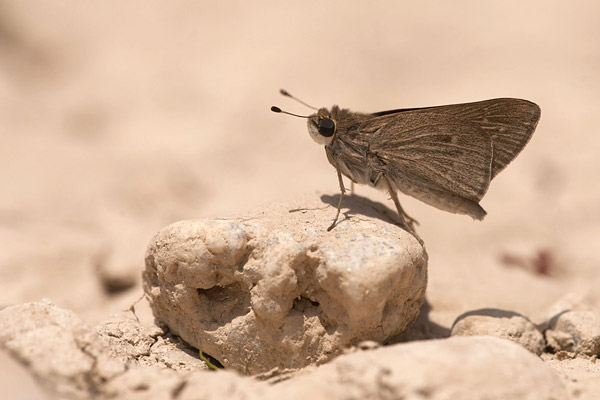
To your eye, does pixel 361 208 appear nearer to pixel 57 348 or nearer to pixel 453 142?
pixel 453 142

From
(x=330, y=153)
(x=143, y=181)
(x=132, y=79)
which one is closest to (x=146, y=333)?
(x=330, y=153)

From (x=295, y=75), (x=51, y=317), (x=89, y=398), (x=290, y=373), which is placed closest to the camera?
(x=89, y=398)

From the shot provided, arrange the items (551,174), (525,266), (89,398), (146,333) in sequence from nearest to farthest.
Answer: (89,398) → (146,333) → (525,266) → (551,174)

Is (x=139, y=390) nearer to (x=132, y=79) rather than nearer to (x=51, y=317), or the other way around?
(x=51, y=317)

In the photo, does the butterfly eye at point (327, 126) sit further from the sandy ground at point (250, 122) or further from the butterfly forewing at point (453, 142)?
the sandy ground at point (250, 122)

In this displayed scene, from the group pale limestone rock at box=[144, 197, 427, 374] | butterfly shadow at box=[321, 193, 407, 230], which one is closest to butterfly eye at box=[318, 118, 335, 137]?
butterfly shadow at box=[321, 193, 407, 230]

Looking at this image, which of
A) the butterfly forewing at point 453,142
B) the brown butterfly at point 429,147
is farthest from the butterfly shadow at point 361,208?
the butterfly forewing at point 453,142
